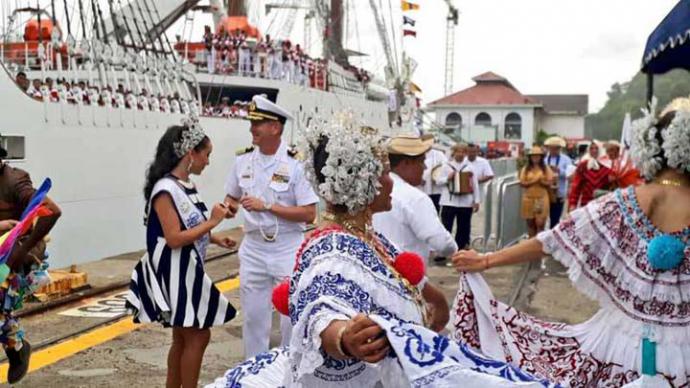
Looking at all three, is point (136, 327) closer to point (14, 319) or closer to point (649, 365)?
point (14, 319)

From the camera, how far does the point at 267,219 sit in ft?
16.7

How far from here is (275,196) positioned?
5141 millimetres

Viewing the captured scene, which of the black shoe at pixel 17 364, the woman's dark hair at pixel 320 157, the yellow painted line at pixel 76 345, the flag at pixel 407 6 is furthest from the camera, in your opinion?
the flag at pixel 407 6

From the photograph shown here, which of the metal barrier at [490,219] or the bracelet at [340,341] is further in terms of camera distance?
the metal barrier at [490,219]

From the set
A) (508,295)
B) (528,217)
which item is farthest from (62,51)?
(508,295)

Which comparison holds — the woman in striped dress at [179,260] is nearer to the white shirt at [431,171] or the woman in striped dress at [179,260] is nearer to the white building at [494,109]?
the white shirt at [431,171]

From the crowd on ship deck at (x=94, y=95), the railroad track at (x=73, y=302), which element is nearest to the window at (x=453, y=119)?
the crowd on ship deck at (x=94, y=95)

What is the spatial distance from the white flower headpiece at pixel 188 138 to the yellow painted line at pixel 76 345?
222 centimetres

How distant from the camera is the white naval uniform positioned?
507 cm


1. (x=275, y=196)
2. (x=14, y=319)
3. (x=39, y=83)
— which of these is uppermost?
(x=39, y=83)

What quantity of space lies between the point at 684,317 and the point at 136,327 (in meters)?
5.03

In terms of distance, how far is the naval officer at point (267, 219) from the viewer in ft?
16.6

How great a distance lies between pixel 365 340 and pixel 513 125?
76019 mm

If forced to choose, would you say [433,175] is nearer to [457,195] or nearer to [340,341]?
[457,195]
